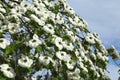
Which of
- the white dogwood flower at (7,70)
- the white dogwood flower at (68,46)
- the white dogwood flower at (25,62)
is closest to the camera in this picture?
the white dogwood flower at (7,70)

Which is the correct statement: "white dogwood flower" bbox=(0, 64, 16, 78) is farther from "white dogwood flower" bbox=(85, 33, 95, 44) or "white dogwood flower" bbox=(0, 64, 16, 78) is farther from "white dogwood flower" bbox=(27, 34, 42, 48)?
"white dogwood flower" bbox=(85, 33, 95, 44)

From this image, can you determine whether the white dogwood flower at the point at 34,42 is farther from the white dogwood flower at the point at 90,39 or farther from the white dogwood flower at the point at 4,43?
the white dogwood flower at the point at 90,39

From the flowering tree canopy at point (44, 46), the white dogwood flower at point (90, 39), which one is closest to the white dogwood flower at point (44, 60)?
the flowering tree canopy at point (44, 46)

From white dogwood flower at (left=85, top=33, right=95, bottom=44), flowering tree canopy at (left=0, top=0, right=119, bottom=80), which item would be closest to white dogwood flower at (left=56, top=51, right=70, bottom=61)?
flowering tree canopy at (left=0, top=0, right=119, bottom=80)

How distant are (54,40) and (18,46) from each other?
701mm

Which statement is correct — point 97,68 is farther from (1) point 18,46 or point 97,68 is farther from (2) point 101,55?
(1) point 18,46

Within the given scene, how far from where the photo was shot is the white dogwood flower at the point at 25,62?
376 inches

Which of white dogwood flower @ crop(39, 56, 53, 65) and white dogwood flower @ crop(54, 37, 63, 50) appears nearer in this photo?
white dogwood flower @ crop(39, 56, 53, 65)

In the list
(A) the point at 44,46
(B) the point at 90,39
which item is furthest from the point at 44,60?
(B) the point at 90,39

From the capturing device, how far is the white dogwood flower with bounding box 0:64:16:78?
9430mm

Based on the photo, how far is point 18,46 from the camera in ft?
31.4

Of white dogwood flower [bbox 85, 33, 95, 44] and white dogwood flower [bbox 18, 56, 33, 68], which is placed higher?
white dogwood flower [bbox 85, 33, 95, 44]

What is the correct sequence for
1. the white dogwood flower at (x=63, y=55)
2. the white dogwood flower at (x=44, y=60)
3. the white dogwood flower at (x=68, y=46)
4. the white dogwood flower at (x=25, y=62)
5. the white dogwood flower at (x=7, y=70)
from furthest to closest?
the white dogwood flower at (x=68, y=46), the white dogwood flower at (x=63, y=55), the white dogwood flower at (x=44, y=60), the white dogwood flower at (x=25, y=62), the white dogwood flower at (x=7, y=70)

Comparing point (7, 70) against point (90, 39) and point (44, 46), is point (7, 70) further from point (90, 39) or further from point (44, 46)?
point (90, 39)
